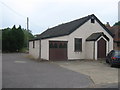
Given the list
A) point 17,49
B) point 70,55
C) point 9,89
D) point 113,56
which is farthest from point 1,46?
point 9,89

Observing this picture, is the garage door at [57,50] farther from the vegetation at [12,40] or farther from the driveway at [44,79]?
the vegetation at [12,40]

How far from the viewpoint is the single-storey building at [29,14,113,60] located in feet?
71.8

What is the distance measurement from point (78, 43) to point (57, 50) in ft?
10.4

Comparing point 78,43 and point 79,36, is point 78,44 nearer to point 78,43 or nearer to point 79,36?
point 78,43

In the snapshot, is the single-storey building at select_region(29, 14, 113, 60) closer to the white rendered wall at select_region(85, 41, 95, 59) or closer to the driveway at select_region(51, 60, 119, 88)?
the white rendered wall at select_region(85, 41, 95, 59)

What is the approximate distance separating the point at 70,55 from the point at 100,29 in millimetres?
5640

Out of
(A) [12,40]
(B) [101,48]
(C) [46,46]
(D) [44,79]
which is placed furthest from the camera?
(A) [12,40]

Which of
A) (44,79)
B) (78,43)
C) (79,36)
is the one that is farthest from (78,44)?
(44,79)

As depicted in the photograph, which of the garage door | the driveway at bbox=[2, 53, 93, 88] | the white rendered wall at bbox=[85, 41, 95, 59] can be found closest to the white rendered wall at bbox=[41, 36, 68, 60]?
the garage door

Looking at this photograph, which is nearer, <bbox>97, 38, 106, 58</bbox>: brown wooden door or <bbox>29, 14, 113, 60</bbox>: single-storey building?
<bbox>29, 14, 113, 60</bbox>: single-storey building

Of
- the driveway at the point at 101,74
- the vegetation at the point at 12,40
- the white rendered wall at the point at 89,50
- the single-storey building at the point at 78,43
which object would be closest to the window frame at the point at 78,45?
the single-storey building at the point at 78,43

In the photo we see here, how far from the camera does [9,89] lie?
7.62 metres

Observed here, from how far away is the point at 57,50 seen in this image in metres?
21.9

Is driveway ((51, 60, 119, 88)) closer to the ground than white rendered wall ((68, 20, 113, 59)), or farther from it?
closer to the ground
